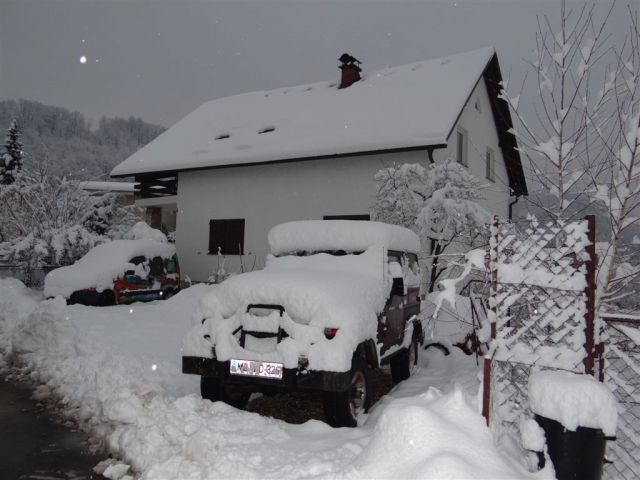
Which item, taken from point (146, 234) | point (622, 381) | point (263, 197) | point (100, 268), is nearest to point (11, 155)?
point (146, 234)

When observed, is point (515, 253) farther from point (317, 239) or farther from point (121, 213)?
point (121, 213)

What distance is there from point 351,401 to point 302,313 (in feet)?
3.06

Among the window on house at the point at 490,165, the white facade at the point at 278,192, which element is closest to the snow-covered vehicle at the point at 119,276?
the white facade at the point at 278,192

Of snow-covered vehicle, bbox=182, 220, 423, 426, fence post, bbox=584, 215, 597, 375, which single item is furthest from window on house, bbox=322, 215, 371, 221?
fence post, bbox=584, 215, 597, 375

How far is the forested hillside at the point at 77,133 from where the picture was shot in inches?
2606

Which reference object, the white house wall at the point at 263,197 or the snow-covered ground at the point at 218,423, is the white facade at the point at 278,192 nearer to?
the white house wall at the point at 263,197

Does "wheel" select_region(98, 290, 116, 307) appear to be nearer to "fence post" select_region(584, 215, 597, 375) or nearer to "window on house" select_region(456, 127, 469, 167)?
"fence post" select_region(584, 215, 597, 375)

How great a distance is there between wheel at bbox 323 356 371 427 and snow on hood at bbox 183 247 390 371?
0.29 meters

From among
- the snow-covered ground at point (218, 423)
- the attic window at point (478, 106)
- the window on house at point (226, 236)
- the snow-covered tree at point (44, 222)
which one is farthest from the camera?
the attic window at point (478, 106)

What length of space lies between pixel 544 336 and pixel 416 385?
2.61 m

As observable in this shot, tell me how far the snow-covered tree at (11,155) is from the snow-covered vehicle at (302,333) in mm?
48128

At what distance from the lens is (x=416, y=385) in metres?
6.10

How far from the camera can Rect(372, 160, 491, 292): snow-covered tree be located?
32.7 feet

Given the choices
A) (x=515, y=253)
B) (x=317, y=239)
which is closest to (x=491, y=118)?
(x=317, y=239)
